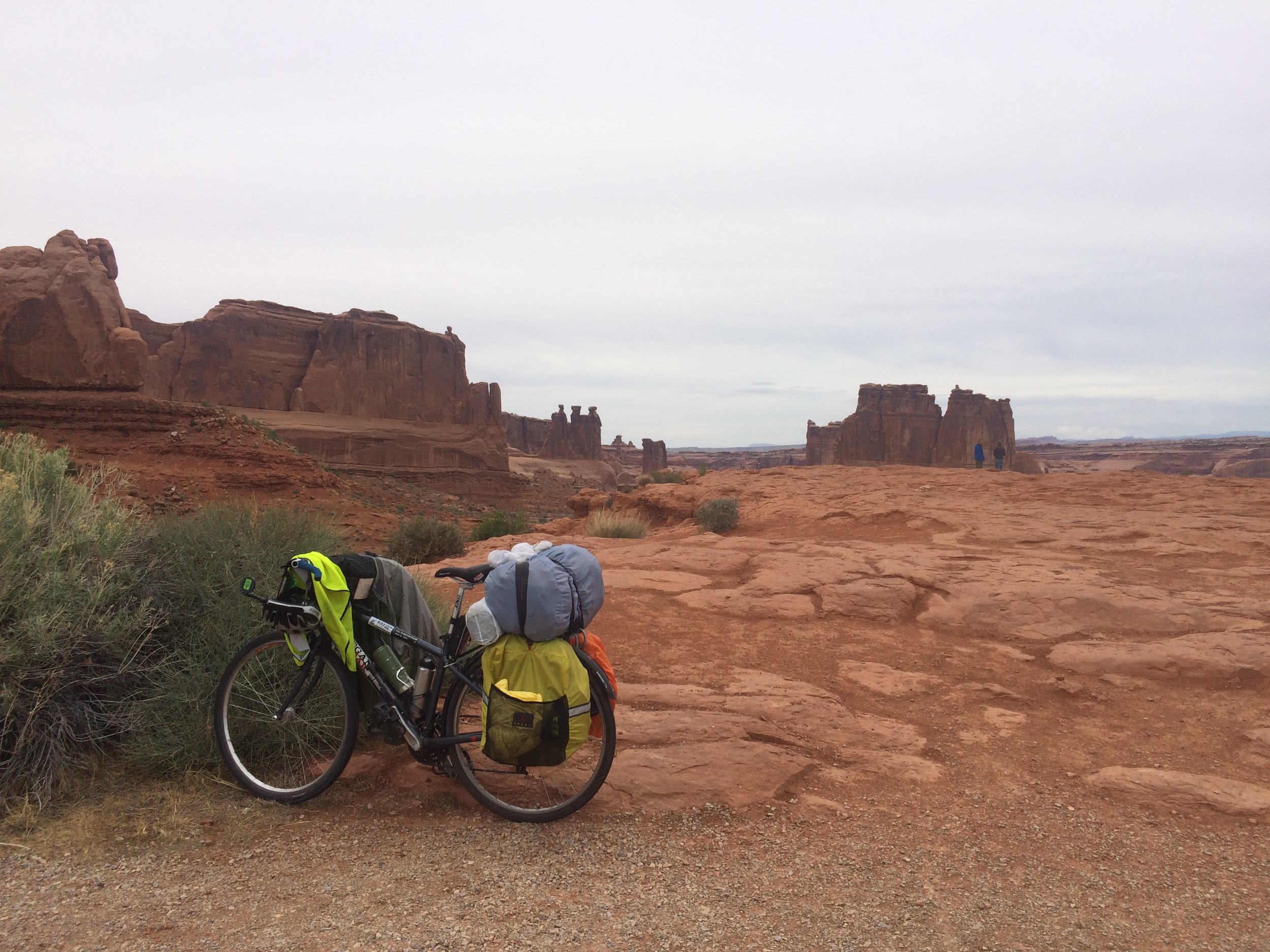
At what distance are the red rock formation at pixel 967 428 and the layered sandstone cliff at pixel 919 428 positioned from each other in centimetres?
5

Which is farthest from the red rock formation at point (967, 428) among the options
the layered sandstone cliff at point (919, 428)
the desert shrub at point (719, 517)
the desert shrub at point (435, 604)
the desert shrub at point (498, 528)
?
the desert shrub at point (435, 604)

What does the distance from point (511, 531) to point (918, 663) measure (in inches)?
546

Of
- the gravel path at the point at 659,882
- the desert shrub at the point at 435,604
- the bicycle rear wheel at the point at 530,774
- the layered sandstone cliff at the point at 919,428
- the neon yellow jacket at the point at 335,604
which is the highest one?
the layered sandstone cliff at the point at 919,428

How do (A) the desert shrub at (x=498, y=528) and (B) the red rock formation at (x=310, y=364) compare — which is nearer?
(A) the desert shrub at (x=498, y=528)

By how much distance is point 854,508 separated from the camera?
11914 mm

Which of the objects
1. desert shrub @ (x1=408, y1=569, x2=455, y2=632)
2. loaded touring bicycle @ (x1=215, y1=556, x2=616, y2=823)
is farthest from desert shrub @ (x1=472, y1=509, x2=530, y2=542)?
loaded touring bicycle @ (x1=215, y1=556, x2=616, y2=823)

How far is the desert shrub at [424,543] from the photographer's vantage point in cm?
1335

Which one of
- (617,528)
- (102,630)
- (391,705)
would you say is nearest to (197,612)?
(102,630)

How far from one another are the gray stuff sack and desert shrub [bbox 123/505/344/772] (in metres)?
1.49

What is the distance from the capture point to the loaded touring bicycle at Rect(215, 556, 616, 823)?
116 inches

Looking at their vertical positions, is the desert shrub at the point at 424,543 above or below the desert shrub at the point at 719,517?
below

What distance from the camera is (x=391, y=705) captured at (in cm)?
316

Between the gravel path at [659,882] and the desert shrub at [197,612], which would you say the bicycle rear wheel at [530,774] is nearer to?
the gravel path at [659,882]

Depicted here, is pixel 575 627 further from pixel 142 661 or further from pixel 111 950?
pixel 142 661
